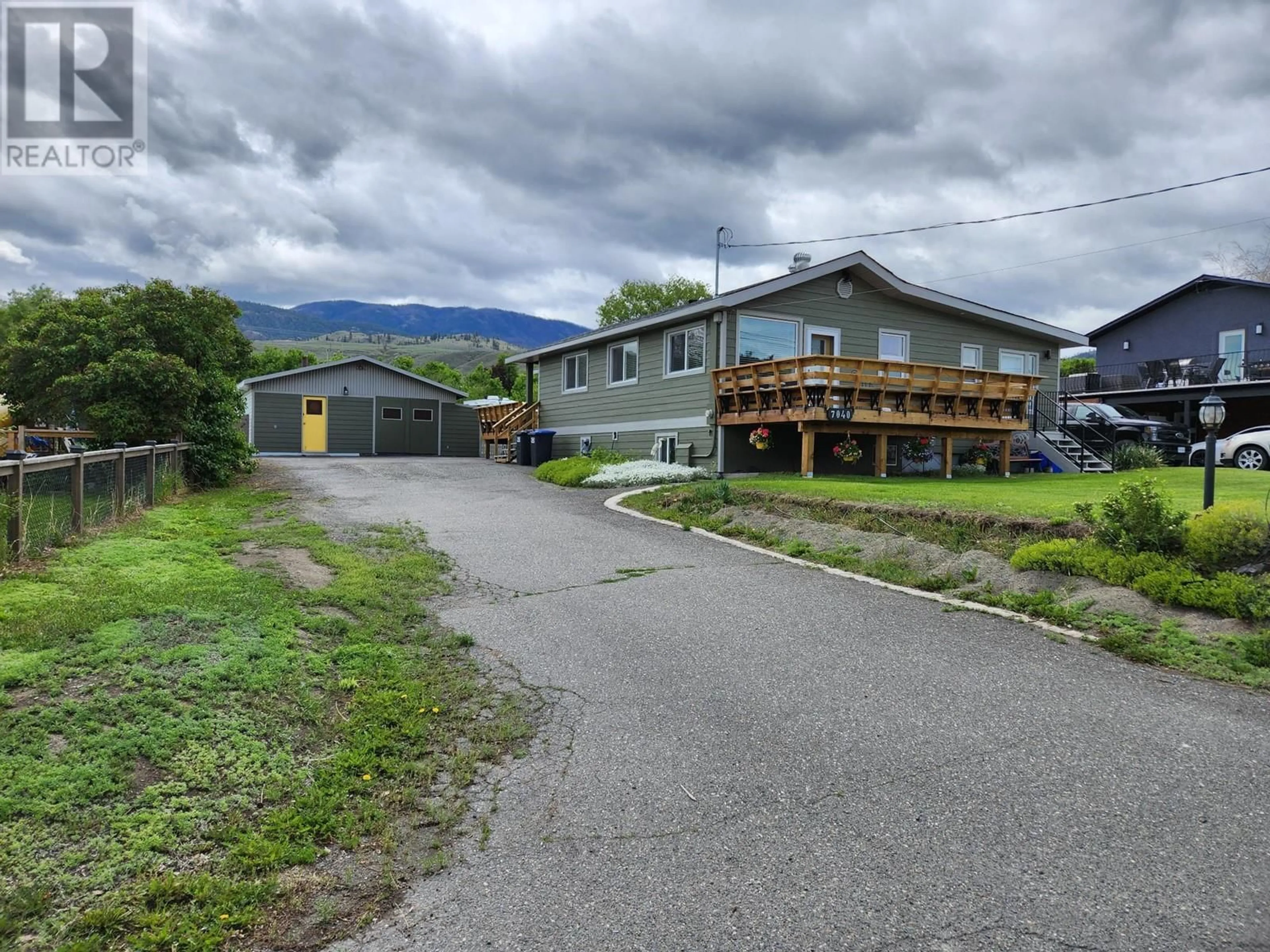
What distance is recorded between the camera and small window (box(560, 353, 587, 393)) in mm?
22078

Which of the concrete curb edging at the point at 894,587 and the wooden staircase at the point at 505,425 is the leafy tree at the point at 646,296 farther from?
the concrete curb edging at the point at 894,587

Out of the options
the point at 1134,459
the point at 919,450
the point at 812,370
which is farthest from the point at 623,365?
the point at 1134,459

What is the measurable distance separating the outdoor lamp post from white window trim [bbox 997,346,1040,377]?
1363cm

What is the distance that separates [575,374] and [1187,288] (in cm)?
2502

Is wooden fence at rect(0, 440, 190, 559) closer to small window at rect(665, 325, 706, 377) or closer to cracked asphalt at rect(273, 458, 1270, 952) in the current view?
cracked asphalt at rect(273, 458, 1270, 952)

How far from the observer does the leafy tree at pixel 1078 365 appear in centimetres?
4119

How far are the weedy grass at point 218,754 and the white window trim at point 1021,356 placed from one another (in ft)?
61.6

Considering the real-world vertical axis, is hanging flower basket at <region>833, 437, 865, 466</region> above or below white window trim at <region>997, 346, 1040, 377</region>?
below

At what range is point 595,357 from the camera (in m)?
21.3

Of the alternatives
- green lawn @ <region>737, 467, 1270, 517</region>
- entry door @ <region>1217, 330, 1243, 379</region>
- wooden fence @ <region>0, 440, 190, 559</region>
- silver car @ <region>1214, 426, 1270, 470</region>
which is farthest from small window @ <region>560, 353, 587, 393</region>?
entry door @ <region>1217, 330, 1243, 379</region>

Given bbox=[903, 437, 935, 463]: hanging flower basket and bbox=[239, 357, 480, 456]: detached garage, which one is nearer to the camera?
bbox=[903, 437, 935, 463]: hanging flower basket

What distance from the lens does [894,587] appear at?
712 centimetres

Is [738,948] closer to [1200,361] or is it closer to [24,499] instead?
[24,499]

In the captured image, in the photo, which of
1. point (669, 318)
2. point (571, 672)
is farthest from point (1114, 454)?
point (571, 672)
